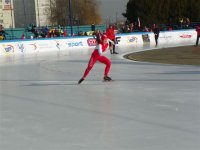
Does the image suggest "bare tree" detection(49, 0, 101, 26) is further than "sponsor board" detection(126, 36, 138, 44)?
Yes

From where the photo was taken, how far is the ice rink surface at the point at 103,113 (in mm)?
4582

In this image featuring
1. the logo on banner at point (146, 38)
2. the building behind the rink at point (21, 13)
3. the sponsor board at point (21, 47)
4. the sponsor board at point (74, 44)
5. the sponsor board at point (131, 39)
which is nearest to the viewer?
the sponsor board at point (21, 47)

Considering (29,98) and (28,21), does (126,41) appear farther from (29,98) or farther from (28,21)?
(28,21)

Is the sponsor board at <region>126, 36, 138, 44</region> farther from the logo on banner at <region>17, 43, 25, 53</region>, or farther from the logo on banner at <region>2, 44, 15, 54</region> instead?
the logo on banner at <region>2, 44, 15, 54</region>

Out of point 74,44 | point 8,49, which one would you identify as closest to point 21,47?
point 8,49

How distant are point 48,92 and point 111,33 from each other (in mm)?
10318

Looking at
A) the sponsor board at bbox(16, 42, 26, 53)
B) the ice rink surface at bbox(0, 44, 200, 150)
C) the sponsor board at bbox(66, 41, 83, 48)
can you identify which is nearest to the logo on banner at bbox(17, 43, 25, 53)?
the sponsor board at bbox(16, 42, 26, 53)

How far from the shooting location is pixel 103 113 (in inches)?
244

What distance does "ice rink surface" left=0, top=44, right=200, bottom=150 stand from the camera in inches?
180

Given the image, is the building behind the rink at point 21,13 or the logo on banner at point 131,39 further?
the building behind the rink at point 21,13

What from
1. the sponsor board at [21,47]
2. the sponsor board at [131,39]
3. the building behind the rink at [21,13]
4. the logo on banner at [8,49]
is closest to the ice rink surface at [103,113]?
the logo on banner at [8,49]

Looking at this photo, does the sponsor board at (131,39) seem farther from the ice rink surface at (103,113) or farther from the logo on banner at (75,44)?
the ice rink surface at (103,113)

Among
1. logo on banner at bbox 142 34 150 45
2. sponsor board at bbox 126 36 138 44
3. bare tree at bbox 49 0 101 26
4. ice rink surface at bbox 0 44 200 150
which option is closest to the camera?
ice rink surface at bbox 0 44 200 150

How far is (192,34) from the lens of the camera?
105 feet
